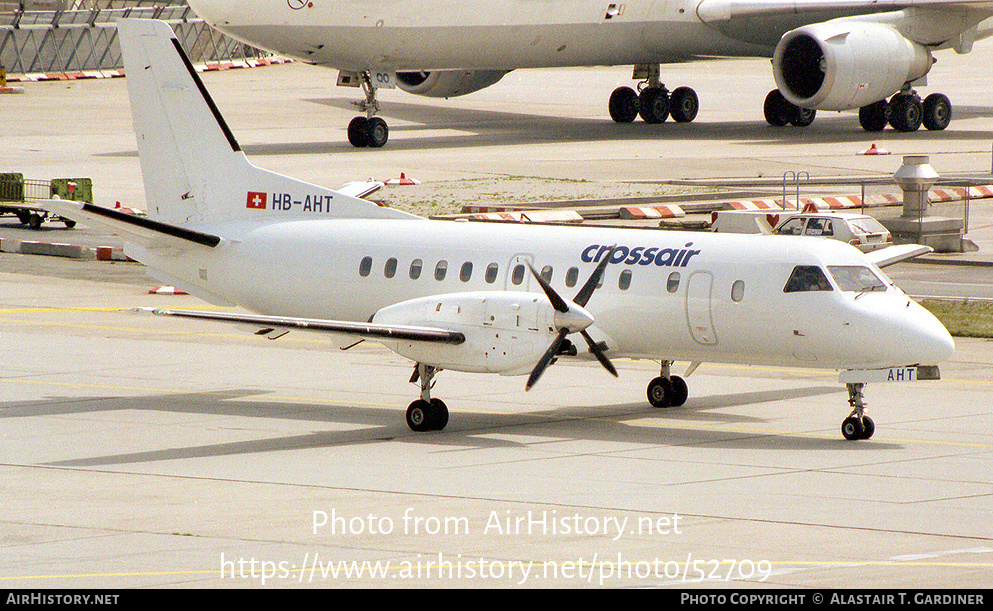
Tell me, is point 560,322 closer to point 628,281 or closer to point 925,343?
point 628,281

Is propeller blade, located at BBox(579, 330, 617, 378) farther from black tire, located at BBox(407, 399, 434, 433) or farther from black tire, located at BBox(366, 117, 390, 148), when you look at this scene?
black tire, located at BBox(366, 117, 390, 148)

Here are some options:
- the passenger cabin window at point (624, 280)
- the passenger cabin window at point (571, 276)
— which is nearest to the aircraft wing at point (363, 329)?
the passenger cabin window at point (571, 276)

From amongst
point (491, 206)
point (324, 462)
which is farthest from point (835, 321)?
point (491, 206)

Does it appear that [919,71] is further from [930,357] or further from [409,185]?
[930,357]

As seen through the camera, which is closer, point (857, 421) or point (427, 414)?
point (857, 421)

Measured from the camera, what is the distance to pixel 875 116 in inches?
2323

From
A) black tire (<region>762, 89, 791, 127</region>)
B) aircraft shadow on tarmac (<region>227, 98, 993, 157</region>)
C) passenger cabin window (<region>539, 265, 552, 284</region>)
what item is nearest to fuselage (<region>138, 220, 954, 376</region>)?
passenger cabin window (<region>539, 265, 552, 284</region>)

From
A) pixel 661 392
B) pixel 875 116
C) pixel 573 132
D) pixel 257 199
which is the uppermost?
pixel 875 116

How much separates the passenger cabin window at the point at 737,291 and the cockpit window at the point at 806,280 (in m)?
0.56

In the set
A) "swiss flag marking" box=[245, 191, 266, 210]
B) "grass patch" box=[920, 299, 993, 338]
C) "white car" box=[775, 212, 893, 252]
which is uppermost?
"white car" box=[775, 212, 893, 252]

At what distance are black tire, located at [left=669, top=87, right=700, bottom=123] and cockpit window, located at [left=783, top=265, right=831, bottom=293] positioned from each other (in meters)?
44.6

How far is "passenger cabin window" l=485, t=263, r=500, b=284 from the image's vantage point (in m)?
21.4

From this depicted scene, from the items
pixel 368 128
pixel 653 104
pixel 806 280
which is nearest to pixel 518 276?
pixel 806 280

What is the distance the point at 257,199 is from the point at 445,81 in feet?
123
